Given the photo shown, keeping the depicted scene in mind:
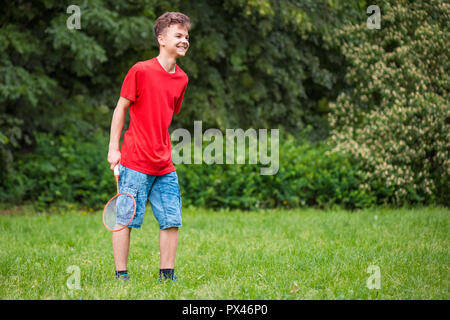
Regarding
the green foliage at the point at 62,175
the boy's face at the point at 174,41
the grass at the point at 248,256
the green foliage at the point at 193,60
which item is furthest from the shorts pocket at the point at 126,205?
the green foliage at the point at 62,175

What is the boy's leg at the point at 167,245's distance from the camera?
3762mm

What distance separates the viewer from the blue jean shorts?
361 cm

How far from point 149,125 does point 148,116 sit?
7 centimetres

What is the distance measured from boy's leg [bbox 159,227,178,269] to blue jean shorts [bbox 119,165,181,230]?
0.22 feet

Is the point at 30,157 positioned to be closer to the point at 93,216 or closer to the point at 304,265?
the point at 93,216

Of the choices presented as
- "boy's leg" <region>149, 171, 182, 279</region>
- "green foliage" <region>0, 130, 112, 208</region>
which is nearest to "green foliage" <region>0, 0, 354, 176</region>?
"green foliage" <region>0, 130, 112, 208</region>

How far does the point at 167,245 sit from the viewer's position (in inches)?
148

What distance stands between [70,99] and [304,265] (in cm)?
659

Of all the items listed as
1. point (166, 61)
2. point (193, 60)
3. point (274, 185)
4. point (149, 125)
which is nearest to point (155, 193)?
point (149, 125)

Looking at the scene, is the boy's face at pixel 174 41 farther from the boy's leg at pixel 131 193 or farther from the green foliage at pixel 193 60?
the green foliage at pixel 193 60

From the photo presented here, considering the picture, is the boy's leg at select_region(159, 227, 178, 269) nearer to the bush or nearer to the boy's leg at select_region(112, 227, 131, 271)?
the boy's leg at select_region(112, 227, 131, 271)

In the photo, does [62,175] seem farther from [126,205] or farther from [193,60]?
[126,205]

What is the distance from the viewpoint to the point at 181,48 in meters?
3.61
